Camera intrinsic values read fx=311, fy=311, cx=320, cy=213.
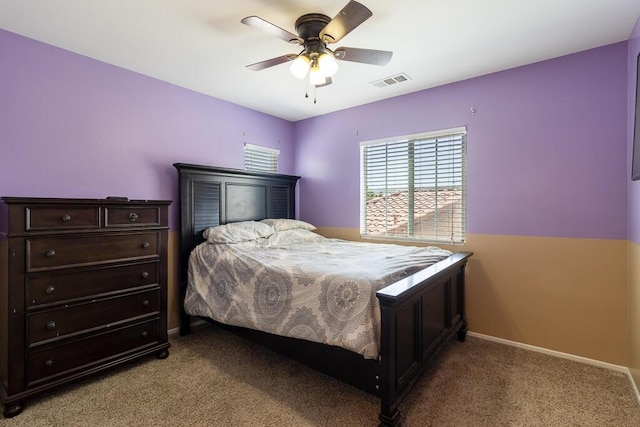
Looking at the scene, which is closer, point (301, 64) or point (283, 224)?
point (301, 64)

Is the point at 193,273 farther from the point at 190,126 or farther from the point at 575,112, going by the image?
the point at 575,112

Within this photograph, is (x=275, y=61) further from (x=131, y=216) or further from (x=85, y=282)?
(x=85, y=282)

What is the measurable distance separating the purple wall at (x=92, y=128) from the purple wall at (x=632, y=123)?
11.8ft

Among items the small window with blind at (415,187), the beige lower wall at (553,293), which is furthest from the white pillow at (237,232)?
the beige lower wall at (553,293)

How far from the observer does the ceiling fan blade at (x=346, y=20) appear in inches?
64.0

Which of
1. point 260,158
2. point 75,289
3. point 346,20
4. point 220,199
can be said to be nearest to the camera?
point 346,20

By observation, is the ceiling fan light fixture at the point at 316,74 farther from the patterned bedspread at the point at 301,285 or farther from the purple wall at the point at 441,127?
the purple wall at the point at 441,127

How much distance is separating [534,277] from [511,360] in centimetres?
73

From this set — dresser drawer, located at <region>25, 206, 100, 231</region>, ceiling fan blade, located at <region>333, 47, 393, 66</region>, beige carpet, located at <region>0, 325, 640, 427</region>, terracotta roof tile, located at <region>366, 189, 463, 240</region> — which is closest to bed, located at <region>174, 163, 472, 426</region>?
beige carpet, located at <region>0, 325, 640, 427</region>

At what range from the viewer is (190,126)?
3285 millimetres

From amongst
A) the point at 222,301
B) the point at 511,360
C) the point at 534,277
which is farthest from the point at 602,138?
the point at 222,301

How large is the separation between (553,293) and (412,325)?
155cm

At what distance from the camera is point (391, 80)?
306 centimetres

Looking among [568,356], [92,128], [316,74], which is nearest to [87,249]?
[92,128]
